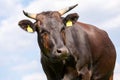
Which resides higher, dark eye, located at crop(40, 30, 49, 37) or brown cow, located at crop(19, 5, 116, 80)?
dark eye, located at crop(40, 30, 49, 37)

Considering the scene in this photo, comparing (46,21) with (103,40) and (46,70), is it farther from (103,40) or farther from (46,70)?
(103,40)

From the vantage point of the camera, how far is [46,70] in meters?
28.2

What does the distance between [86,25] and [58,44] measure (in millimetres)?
4686

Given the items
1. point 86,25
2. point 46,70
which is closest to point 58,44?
point 46,70

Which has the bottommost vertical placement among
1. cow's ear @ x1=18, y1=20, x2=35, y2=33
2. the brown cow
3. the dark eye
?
the brown cow

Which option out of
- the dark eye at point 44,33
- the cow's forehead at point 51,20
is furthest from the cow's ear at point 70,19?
the dark eye at point 44,33

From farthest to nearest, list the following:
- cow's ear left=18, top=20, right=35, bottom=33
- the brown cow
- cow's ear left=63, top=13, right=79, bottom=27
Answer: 1. cow's ear left=63, top=13, right=79, bottom=27
2. cow's ear left=18, top=20, right=35, bottom=33
3. the brown cow

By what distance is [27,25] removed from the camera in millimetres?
27359

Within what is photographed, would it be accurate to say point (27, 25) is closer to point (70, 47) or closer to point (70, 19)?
point (70, 19)

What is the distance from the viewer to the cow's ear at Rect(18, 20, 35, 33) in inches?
1072

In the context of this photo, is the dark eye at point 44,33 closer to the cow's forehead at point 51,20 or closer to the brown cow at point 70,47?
the brown cow at point 70,47

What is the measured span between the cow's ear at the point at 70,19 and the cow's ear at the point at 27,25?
119 centimetres

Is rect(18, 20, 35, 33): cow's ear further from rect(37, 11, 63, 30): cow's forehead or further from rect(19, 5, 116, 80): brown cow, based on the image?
rect(37, 11, 63, 30): cow's forehead

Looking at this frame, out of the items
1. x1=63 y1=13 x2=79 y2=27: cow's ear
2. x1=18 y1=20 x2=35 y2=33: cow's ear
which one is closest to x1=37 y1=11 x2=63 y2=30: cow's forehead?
x1=18 y1=20 x2=35 y2=33: cow's ear
